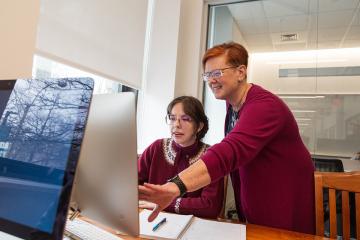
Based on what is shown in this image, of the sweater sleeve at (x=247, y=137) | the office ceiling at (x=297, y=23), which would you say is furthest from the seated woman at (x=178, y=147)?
the office ceiling at (x=297, y=23)

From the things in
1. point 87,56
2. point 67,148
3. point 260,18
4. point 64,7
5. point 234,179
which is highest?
point 260,18

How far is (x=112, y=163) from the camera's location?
1.90ft

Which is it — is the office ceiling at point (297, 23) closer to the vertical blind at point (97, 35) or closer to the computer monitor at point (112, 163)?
the vertical blind at point (97, 35)

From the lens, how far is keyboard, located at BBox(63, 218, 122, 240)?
0.75 metres

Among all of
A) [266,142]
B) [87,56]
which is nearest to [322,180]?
[266,142]

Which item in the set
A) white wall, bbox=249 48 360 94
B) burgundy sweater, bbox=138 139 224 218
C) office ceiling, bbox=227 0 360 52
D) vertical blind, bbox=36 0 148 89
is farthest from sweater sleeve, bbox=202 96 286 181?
office ceiling, bbox=227 0 360 52

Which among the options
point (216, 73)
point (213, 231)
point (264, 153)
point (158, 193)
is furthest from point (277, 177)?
point (158, 193)

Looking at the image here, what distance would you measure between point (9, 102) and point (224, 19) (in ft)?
7.60

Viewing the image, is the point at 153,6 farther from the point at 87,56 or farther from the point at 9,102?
the point at 9,102

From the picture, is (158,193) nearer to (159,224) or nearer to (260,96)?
(159,224)

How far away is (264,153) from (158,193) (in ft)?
1.79

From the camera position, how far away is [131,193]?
1.81ft

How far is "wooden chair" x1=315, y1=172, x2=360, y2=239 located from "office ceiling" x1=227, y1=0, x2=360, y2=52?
1.49 m

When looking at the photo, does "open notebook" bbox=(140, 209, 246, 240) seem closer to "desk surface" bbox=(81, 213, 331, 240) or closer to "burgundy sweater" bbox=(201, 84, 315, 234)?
"desk surface" bbox=(81, 213, 331, 240)
